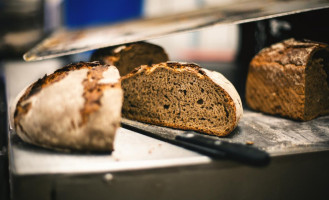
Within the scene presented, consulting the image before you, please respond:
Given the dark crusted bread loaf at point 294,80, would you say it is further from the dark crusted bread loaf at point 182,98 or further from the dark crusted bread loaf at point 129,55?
the dark crusted bread loaf at point 129,55

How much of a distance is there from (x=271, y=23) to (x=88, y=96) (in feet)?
5.80

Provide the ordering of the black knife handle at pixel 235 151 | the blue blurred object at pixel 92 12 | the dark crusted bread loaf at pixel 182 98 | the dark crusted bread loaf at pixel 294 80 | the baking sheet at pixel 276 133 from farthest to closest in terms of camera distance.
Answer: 1. the blue blurred object at pixel 92 12
2. the dark crusted bread loaf at pixel 294 80
3. the dark crusted bread loaf at pixel 182 98
4. the baking sheet at pixel 276 133
5. the black knife handle at pixel 235 151

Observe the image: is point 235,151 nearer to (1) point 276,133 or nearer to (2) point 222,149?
(2) point 222,149

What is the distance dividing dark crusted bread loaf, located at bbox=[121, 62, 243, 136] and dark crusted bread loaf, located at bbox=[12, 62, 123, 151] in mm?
470

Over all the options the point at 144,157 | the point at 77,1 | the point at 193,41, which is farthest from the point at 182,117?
the point at 193,41

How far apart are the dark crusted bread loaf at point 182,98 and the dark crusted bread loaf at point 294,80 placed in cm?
45

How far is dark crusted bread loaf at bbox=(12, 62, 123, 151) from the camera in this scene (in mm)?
1297

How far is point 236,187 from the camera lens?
4.31ft

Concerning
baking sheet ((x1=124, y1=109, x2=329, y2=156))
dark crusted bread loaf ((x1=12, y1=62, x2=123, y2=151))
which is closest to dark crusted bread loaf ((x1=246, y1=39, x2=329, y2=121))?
baking sheet ((x1=124, y1=109, x2=329, y2=156))

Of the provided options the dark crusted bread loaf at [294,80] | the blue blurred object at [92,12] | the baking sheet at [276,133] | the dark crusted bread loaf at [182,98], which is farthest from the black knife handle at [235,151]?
the blue blurred object at [92,12]

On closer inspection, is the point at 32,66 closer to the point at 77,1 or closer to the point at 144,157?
the point at 77,1

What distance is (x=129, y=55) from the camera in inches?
83.7

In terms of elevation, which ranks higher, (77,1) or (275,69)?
(77,1)

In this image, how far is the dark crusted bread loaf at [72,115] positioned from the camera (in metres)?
1.30
